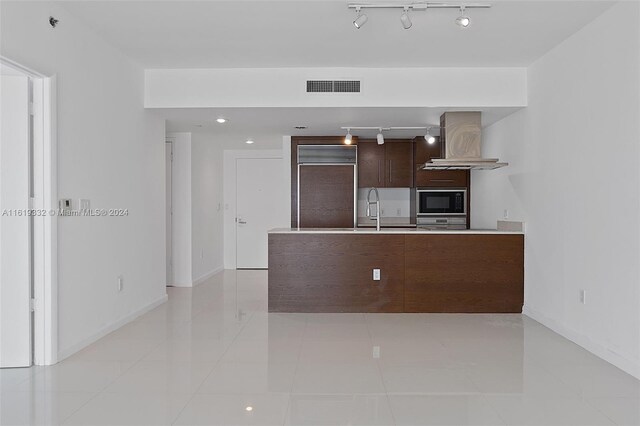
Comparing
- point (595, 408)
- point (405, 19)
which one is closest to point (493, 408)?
point (595, 408)

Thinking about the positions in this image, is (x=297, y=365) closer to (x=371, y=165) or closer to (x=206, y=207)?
(x=371, y=165)

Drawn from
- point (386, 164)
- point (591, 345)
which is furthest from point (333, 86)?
point (591, 345)

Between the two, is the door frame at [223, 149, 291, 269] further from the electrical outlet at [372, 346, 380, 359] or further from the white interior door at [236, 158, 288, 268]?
the electrical outlet at [372, 346, 380, 359]

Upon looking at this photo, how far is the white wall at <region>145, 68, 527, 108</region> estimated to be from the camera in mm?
5145

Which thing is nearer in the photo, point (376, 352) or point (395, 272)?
point (376, 352)

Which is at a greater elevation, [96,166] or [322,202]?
[96,166]

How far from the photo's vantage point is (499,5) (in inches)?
140

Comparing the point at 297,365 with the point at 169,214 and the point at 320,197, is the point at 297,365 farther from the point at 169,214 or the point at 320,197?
the point at 169,214

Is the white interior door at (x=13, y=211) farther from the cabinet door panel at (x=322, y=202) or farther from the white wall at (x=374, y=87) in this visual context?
the cabinet door panel at (x=322, y=202)

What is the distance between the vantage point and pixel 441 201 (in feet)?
24.2

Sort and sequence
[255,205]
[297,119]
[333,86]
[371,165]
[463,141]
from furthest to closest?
[255,205] → [371,165] → [297,119] → [463,141] → [333,86]

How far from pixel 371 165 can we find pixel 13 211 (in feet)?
16.4

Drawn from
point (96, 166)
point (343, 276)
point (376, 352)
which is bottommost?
point (376, 352)

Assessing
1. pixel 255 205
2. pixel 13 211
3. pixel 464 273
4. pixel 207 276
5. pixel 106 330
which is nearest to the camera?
pixel 13 211
